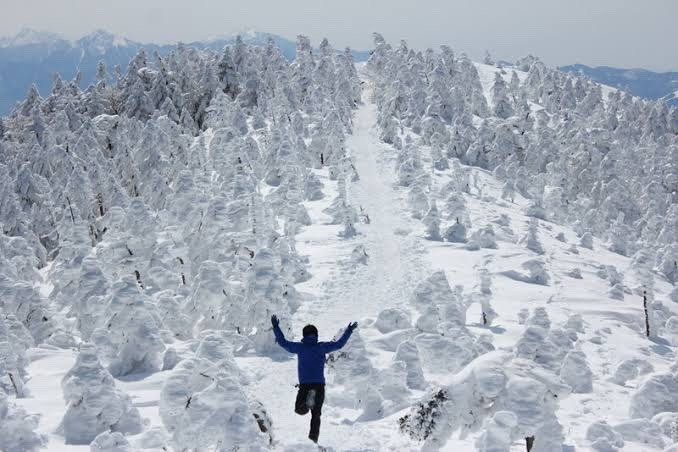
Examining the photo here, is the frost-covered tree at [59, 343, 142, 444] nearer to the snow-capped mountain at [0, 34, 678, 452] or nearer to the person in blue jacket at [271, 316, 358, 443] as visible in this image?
the snow-capped mountain at [0, 34, 678, 452]

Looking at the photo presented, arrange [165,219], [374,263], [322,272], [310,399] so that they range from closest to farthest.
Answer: [310,399]
[322,272]
[374,263]
[165,219]

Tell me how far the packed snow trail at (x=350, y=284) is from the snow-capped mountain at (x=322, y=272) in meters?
0.14

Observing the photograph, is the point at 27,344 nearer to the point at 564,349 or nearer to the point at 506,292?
the point at 564,349

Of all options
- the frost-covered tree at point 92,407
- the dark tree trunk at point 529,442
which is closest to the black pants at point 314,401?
the dark tree trunk at point 529,442

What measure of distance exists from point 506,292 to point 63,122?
2261 inches

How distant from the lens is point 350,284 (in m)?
31.3

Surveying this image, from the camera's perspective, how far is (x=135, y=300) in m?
17.7

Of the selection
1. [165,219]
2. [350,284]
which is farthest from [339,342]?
[165,219]

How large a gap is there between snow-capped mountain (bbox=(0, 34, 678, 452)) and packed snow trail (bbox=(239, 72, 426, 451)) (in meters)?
0.14

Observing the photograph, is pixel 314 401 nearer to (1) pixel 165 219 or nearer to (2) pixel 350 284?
(2) pixel 350 284

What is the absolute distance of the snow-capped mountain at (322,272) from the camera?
36.1 feet

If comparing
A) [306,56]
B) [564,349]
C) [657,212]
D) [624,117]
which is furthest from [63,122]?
[624,117]

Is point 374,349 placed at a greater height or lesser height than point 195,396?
lesser

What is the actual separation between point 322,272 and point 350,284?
2.85 m
